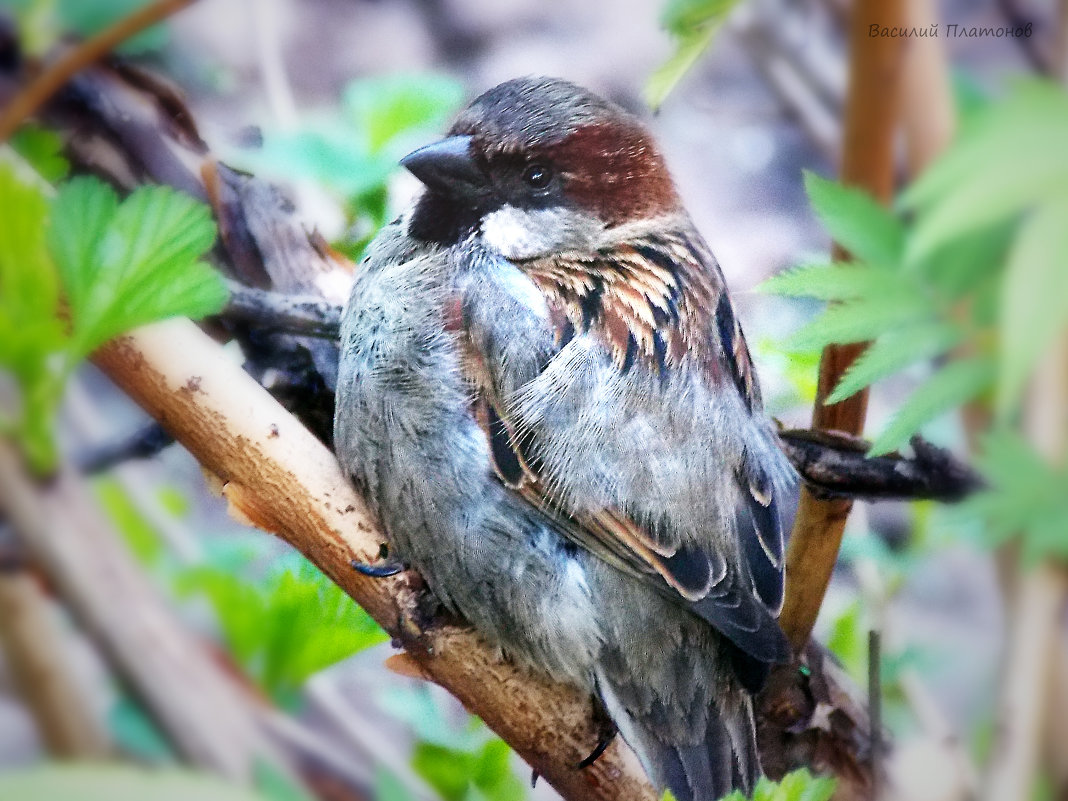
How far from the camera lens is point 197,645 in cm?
79

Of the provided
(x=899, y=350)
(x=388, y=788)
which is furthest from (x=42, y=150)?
(x=899, y=350)

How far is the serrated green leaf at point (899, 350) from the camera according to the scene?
740 mm

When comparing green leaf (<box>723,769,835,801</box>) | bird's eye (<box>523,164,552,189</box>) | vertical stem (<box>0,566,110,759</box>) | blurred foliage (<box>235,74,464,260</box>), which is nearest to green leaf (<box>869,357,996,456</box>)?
green leaf (<box>723,769,835,801</box>)

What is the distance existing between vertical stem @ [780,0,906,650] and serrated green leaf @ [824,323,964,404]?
0.05 metres

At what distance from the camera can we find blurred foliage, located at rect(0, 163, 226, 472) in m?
0.73

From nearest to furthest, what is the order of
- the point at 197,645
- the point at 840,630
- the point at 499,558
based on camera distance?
the point at 197,645, the point at 499,558, the point at 840,630

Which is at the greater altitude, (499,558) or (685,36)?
(685,36)

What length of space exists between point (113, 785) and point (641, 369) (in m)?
0.51

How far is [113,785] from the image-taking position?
0.70 metres

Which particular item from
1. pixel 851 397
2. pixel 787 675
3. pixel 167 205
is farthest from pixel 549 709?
pixel 167 205

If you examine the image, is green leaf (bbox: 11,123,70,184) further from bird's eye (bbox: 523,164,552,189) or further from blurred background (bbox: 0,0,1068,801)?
bird's eye (bbox: 523,164,552,189)

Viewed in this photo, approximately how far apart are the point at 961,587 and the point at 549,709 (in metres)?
0.38

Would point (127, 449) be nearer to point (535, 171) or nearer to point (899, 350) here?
point (535, 171)

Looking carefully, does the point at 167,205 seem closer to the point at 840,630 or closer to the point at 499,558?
the point at 499,558
